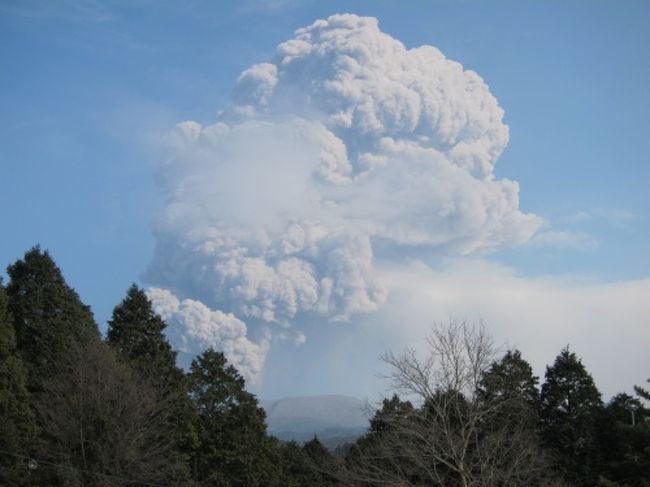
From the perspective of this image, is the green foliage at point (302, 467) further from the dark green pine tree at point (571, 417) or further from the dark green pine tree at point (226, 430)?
the dark green pine tree at point (571, 417)

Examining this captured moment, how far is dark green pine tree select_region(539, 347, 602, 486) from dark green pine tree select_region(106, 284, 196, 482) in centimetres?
2058

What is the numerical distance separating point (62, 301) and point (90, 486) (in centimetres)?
1317

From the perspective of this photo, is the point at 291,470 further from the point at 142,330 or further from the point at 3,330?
the point at 3,330

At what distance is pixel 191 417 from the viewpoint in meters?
39.1

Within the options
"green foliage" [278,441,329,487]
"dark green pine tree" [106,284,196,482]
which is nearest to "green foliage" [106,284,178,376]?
"dark green pine tree" [106,284,196,482]

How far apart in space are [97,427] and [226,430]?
12933mm

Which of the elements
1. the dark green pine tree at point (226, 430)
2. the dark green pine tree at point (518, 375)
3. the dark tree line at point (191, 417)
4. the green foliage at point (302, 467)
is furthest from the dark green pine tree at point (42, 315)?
the green foliage at point (302, 467)

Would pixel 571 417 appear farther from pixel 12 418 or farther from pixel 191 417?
pixel 12 418

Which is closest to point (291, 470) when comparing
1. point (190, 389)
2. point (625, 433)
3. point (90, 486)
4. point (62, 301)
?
point (190, 389)

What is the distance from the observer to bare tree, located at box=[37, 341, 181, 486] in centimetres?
2939

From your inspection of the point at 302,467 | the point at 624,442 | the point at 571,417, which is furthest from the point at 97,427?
the point at 302,467

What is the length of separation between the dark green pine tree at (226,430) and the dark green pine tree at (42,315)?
7962 mm

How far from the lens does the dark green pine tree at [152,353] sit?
3772 centimetres

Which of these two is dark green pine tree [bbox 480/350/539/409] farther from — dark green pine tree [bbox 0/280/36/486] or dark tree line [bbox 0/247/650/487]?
dark green pine tree [bbox 0/280/36/486]
